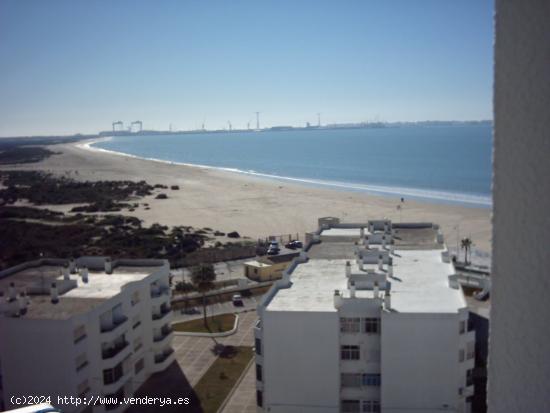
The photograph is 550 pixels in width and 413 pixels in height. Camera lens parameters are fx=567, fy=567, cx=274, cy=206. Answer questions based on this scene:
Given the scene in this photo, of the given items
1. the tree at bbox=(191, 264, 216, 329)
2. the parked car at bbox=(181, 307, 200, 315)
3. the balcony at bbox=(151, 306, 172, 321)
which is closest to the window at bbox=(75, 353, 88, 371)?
the balcony at bbox=(151, 306, 172, 321)

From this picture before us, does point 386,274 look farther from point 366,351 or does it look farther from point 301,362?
point 301,362

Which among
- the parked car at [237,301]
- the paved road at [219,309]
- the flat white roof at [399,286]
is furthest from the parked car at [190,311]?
the flat white roof at [399,286]

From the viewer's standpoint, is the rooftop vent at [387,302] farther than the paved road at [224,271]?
No

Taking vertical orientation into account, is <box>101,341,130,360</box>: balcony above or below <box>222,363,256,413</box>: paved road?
above

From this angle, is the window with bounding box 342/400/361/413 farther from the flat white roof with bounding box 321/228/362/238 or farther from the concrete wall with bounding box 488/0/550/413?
the concrete wall with bounding box 488/0/550/413

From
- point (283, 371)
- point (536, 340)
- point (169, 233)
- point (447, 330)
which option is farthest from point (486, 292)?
point (169, 233)

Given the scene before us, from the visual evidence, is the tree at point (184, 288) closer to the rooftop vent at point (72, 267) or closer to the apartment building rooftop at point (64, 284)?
the apartment building rooftop at point (64, 284)
